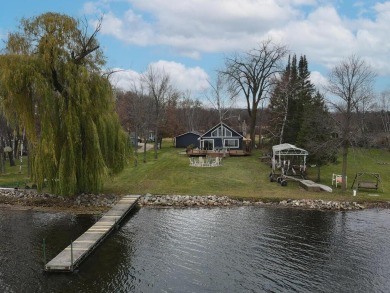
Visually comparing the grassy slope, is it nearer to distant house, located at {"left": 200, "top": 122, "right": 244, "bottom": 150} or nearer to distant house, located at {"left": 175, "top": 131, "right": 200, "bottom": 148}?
distant house, located at {"left": 200, "top": 122, "right": 244, "bottom": 150}

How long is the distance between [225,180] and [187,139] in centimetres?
3317

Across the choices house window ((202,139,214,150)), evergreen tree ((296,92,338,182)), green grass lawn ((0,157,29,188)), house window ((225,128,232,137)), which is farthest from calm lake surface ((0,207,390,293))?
house window ((202,139,214,150))

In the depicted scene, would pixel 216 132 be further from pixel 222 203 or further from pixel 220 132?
pixel 222 203

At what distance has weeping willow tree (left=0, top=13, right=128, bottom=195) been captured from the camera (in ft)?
80.4

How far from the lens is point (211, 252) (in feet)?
60.9

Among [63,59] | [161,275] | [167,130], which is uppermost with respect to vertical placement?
[63,59]

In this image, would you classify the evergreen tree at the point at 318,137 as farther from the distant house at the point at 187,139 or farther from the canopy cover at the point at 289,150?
the distant house at the point at 187,139

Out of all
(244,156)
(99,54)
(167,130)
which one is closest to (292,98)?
(244,156)

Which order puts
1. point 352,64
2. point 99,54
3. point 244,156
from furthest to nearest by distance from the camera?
1. point 244,156
2. point 352,64
3. point 99,54

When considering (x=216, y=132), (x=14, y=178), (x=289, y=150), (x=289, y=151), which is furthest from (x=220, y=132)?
(x=14, y=178)

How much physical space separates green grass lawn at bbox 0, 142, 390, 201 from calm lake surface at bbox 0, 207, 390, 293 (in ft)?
14.6

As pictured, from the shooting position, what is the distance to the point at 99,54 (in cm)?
2769

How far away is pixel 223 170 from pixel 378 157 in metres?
28.0

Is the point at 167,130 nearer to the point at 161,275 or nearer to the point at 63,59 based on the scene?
the point at 63,59
